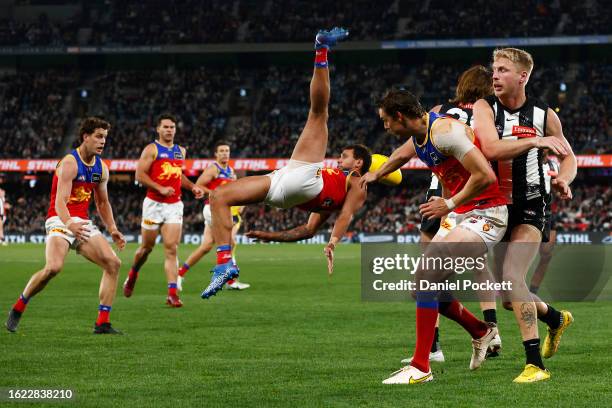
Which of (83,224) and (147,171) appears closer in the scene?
(83,224)

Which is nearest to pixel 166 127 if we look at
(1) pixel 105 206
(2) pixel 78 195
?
(1) pixel 105 206

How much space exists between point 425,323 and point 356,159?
6.71ft

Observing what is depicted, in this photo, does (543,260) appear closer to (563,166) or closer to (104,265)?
(104,265)

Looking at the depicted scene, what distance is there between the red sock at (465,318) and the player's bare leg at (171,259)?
23.9 ft

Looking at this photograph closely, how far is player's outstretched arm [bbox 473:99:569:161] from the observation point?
7.34 m

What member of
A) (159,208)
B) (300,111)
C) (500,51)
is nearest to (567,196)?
(500,51)

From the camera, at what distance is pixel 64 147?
57.5 metres

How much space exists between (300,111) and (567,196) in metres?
49.7

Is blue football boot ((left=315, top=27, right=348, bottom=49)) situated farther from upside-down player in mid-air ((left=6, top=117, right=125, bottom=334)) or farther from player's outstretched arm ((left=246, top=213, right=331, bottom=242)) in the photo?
upside-down player in mid-air ((left=6, top=117, right=125, bottom=334))

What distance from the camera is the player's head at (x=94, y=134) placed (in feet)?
37.4

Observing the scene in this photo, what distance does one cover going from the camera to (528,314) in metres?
7.81

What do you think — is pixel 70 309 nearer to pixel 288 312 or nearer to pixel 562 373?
pixel 288 312

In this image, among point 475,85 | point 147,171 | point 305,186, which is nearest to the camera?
point 305,186

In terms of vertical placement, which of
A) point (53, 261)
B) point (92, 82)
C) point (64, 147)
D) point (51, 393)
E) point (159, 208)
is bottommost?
point (51, 393)
